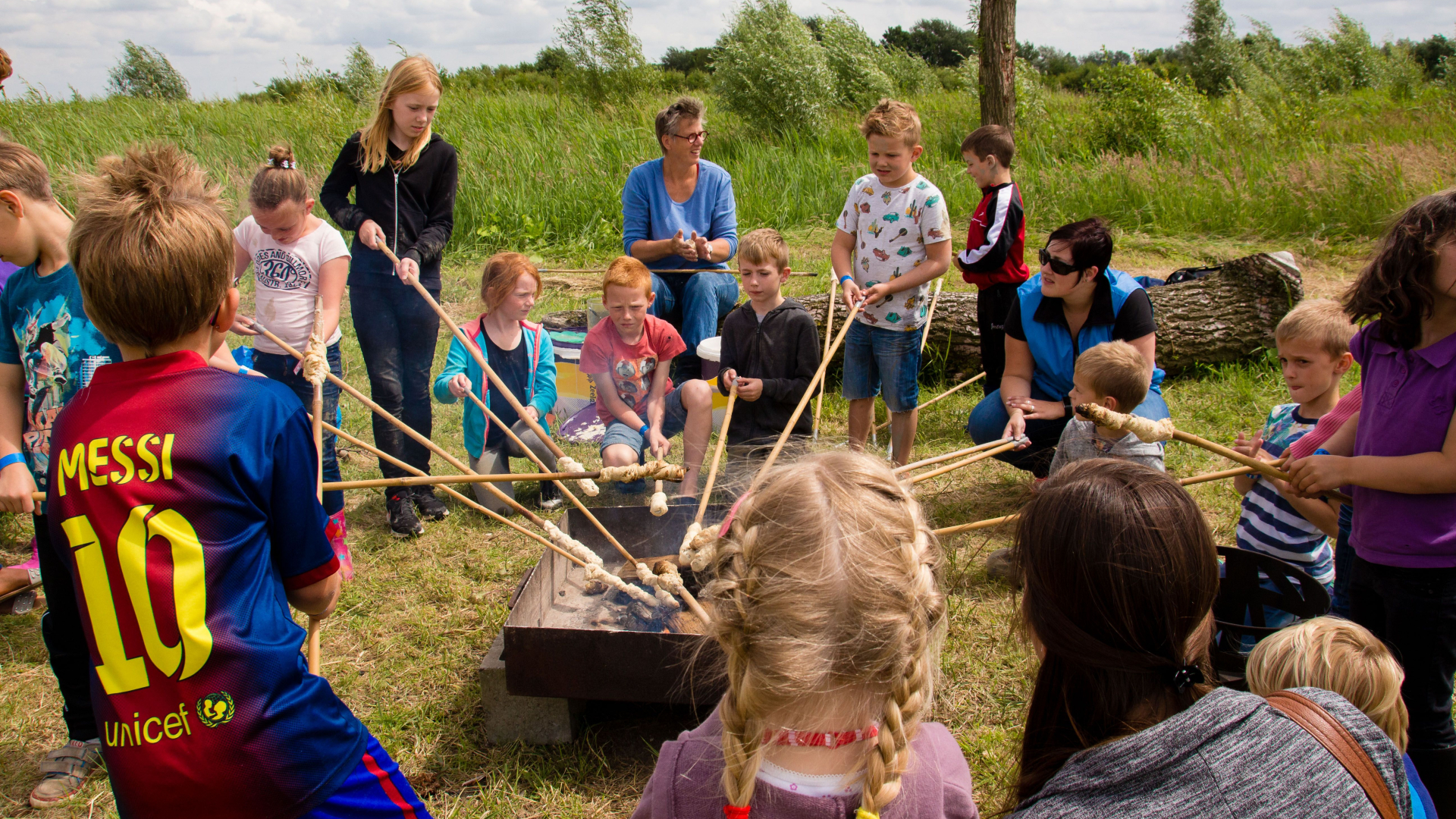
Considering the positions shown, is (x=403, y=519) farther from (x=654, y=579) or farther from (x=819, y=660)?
(x=819, y=660)

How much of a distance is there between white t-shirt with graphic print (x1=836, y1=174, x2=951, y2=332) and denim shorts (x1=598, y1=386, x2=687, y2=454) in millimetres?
1040

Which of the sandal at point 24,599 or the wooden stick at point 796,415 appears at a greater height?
the wooden stick at point 796,415

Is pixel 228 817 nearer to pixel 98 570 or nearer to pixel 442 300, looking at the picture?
pixel 98 570

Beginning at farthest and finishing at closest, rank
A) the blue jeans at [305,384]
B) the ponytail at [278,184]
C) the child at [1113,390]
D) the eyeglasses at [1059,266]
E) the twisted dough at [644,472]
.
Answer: the blue jeans at [305,384]
the ponytail at [278,184]
the eyeglasses at [1059,266]
the child at [1113,390]
the twisted dough at [644,472]

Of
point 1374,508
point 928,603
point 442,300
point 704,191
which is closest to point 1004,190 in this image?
point 704,191

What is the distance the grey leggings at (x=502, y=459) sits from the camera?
4402 millimetres

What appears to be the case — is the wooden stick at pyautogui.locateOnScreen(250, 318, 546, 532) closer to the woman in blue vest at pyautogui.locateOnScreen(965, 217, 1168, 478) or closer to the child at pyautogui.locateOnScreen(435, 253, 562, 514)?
the child at pyautogui.locateOnScreen(435, 253, 562, 514)

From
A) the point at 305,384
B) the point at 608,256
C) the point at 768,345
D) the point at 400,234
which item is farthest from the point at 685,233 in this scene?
the point at 608,256

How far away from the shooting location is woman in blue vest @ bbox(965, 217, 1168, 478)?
140 inches

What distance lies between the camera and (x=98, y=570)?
1487mm

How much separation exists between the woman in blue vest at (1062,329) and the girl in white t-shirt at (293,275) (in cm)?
295

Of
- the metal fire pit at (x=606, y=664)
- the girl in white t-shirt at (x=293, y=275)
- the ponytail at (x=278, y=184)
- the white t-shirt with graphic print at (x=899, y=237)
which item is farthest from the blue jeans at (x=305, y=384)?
the white t-shirt with graphic print at (x=899, y=237)

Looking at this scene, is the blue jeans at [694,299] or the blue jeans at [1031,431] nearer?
the blue jeans at [1031,431]

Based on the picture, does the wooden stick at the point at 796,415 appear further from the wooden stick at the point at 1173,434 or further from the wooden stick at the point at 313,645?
the wooden stick at the point at 313,645
